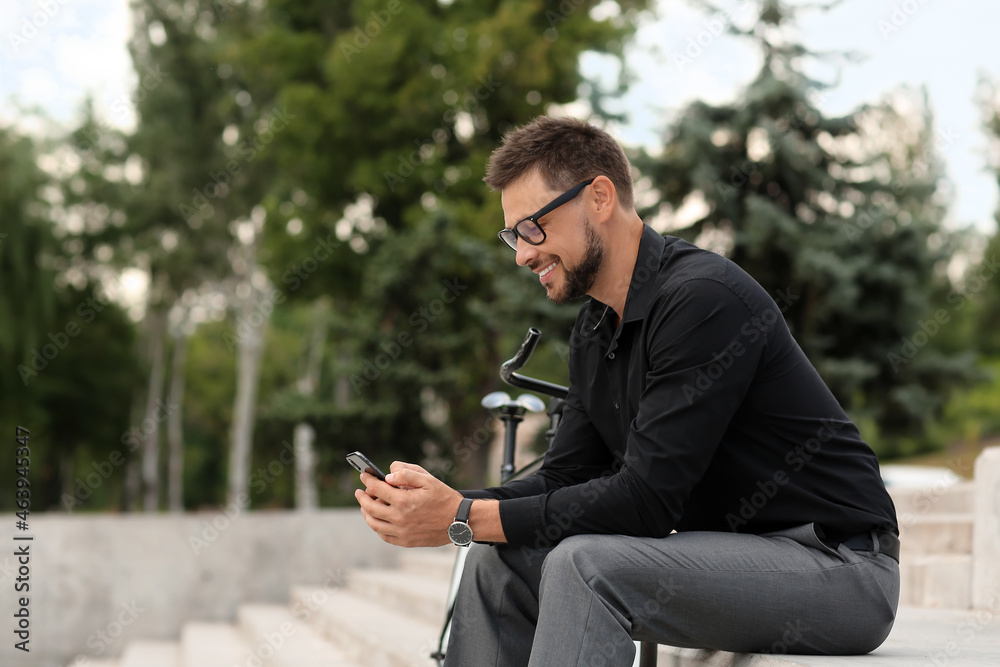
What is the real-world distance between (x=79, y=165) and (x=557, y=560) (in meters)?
21.4

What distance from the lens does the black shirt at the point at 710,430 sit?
1.85 m

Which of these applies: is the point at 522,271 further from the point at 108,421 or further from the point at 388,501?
the point at 108,421

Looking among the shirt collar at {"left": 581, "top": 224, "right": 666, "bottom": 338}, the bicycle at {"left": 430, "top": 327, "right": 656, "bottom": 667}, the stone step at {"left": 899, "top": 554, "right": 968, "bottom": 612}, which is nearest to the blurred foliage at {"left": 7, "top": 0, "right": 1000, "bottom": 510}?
the stone step at {"left": 899, "top": 554, "right": 968, "bottom": 612}

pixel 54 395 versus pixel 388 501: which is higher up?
pixel 388 501

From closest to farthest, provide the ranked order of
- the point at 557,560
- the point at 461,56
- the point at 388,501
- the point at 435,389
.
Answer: the point at 557,560, the point at 388,501, the point at 435,389, the point at 461,56

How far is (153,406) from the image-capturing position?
2491 centimetres

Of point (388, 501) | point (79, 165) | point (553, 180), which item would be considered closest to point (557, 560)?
point (388, 501)

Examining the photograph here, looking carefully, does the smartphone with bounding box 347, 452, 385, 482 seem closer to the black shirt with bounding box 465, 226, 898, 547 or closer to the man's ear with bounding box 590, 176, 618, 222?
the black shirt with bounding box 465, 226, 898, 547

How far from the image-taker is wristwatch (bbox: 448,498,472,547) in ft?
6.39

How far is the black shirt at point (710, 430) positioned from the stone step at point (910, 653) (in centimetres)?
26

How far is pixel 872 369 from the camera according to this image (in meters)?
8.77

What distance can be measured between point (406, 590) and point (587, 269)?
4577mm

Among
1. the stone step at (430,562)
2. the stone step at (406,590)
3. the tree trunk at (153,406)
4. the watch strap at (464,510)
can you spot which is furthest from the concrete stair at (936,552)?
the tree trunk at (153,406)

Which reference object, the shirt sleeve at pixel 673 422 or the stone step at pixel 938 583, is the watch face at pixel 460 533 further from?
the stone step at pixel 938 583
